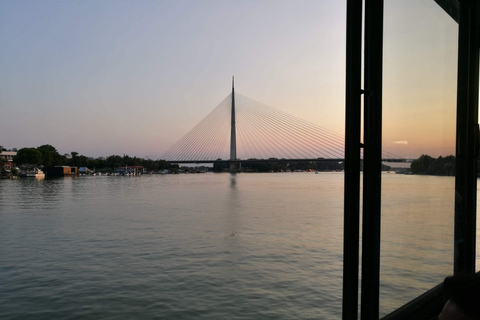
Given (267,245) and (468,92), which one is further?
(267,245)

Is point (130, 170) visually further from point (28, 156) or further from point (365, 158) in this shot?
point (365, 158)

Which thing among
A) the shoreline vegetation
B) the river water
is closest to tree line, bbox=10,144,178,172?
the shoreline vegetation

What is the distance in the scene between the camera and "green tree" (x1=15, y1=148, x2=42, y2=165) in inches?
1483

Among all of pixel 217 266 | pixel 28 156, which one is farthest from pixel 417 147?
pixel 28 156

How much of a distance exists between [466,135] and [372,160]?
0.53 metres

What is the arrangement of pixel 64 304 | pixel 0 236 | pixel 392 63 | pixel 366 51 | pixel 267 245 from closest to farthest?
pixel 366 51, pixel 392 63, pixel 64 304, pixel 267 245, pixel 0 236

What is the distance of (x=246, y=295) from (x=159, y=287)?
2.28 feet

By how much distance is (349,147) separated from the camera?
979mm

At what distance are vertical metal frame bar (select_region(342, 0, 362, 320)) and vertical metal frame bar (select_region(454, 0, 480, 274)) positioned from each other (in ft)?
1.88

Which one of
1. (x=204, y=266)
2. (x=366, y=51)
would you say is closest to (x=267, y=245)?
(x=204, y=266)

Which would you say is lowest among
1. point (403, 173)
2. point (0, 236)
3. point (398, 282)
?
point (0, 236)

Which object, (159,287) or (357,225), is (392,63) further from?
(159,287)

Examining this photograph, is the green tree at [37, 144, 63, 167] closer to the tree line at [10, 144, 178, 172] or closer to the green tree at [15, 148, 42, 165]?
the tree line at [10, 144, 178, 172]

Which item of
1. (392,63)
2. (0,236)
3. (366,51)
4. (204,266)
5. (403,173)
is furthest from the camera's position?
(0,236)
